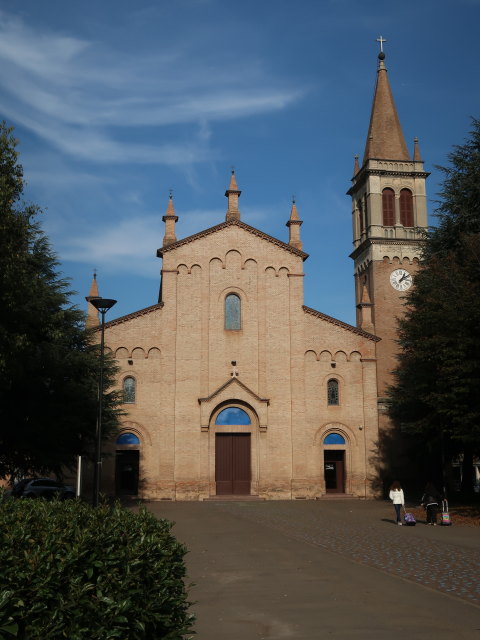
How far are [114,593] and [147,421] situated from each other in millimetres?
31416

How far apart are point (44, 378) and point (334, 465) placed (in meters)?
19.5

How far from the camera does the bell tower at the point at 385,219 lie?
43875 mm

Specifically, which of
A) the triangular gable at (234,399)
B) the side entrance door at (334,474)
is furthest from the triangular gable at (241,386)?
the side entrance door at (334,474)

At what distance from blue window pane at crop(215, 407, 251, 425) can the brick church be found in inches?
2.3

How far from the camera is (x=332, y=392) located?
38.6 m

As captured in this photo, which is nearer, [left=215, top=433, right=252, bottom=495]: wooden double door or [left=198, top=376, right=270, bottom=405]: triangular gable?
[left=215, top=433, right=252, bottom=495]: wooden double door

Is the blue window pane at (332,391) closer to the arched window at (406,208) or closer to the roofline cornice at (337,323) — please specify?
the roofline cornice at (337,323)

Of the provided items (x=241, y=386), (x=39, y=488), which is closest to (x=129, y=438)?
(x=39, y=488)

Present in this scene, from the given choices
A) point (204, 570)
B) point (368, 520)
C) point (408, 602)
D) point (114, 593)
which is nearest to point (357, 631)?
point (408, 602)

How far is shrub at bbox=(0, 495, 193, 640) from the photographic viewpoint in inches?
204

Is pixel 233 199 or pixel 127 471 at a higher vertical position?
pixel 233 199

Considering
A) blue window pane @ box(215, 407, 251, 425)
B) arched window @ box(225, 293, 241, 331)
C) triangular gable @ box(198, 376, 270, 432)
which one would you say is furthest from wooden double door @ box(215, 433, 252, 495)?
arched window @ box(225, 293, 241, 331)

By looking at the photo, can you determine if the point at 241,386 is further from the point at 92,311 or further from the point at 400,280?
the point at 400,280

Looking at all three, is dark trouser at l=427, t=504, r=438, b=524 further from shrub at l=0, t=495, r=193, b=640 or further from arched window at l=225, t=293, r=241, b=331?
shrub at l=0, t=495, r=193, b=640
